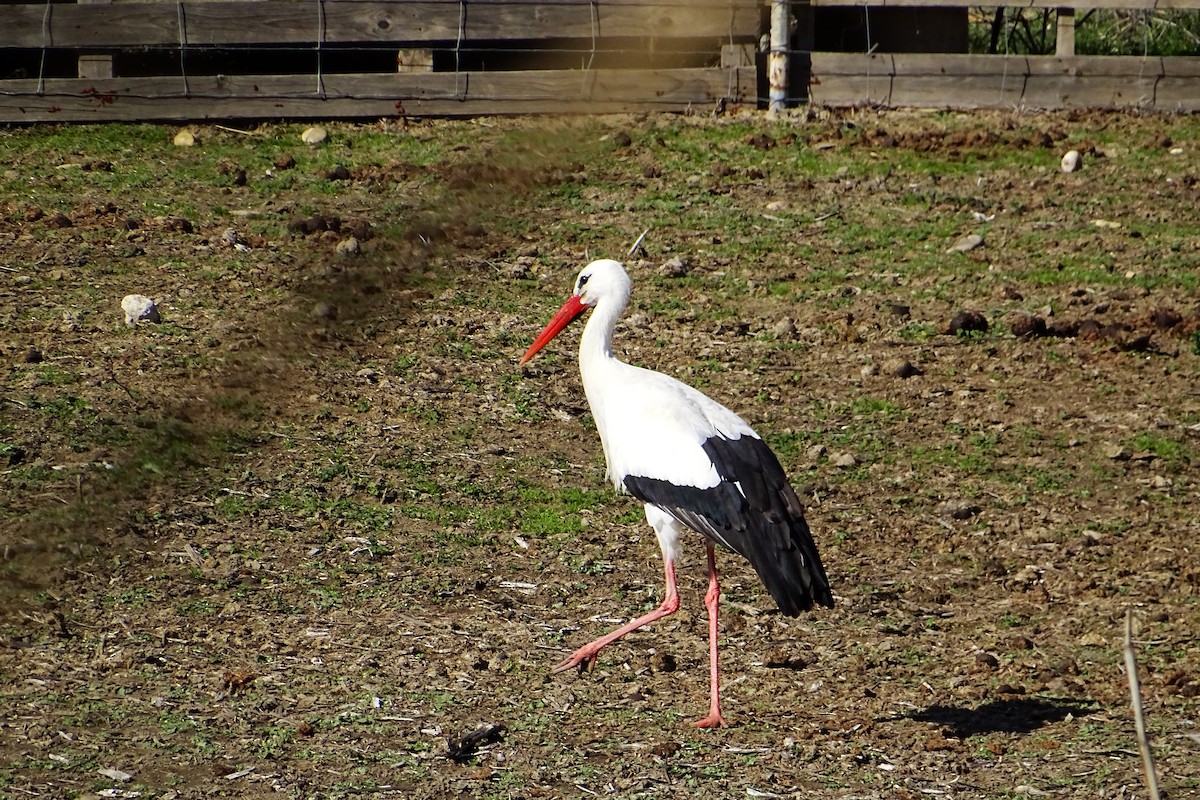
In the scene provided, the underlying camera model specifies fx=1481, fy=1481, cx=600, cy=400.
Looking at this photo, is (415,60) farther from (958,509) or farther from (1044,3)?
(958,509)

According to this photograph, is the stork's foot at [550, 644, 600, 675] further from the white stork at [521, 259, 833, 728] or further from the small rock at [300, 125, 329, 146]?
the small rock at [300, 125, 329, 146]

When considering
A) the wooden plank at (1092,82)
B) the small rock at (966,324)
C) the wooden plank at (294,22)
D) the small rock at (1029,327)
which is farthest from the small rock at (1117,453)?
the wooden plank at (1092,82)

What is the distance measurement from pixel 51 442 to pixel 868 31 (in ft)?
26.5

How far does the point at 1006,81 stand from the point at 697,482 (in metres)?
7.85

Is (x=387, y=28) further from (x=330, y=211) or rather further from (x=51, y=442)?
(x=51, y=442)

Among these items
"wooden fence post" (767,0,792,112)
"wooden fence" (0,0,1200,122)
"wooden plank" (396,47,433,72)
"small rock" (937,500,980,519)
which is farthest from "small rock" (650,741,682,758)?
"wooden plank" (396,47,433,72)

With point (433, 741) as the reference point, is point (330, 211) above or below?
above

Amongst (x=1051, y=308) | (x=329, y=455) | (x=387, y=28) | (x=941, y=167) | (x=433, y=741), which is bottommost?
(x=433, y=741)

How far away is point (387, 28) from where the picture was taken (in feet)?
39.0

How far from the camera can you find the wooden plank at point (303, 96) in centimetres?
1166

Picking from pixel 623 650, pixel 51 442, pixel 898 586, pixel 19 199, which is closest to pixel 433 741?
pixel 623 650

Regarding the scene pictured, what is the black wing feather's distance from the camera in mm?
5348

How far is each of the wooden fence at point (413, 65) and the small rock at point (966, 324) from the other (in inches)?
135

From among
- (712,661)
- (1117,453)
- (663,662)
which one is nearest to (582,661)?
(663,662)
